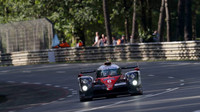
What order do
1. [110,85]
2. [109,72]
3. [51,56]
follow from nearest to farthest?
[110,85] < [109,72] < [51,56]

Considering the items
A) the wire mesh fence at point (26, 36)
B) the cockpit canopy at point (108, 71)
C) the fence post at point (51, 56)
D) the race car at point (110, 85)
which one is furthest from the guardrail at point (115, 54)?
the race car at point (110, 85)

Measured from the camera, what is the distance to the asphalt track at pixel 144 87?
12078 mm

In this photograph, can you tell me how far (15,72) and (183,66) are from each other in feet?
38.5

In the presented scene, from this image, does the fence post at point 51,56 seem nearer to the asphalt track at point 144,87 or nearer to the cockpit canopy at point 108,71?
the asphalt track at point 144,87

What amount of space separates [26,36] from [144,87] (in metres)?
21.6

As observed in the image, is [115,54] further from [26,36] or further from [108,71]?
[108,71]

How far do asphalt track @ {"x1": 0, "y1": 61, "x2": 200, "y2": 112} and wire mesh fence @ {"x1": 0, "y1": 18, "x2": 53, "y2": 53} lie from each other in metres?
3.80

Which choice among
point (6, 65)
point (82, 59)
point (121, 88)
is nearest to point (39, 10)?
point (6, 65)

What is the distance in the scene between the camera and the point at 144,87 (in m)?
18.9

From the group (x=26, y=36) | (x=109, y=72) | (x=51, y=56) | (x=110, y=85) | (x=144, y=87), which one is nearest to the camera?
(x=110, y=85)

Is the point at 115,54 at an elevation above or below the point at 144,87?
above

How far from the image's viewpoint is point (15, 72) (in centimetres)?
3294

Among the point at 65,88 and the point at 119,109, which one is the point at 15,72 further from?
the point at 119,109

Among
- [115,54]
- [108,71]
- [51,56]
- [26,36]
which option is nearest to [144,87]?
[108,71]
